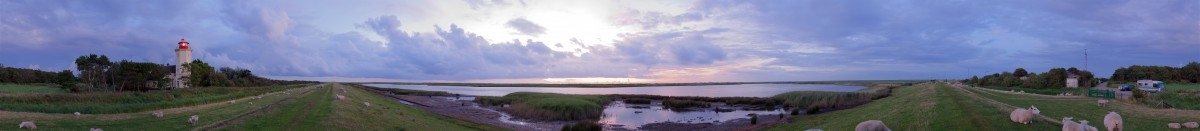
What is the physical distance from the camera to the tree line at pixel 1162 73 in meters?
100

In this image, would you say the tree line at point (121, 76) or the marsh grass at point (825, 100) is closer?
the marsh grass at point (825, 100)

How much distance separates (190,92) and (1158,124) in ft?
198

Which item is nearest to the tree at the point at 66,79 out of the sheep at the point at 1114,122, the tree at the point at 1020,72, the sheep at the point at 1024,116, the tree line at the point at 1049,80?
the sheep at the point at 1024,116

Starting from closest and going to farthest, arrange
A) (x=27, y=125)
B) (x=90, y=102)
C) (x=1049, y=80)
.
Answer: (x=27, y=125)
(x=90, y=102)
(x=1049, y=80)

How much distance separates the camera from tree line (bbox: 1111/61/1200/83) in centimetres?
10031

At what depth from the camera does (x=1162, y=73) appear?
331 ft

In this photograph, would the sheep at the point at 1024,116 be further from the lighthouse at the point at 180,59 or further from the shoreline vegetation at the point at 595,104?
the lighthouse at the point at 180,59

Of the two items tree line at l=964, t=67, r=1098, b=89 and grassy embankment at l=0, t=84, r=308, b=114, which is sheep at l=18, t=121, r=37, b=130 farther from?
tree line at l=964, t=67, r=1098, b=89

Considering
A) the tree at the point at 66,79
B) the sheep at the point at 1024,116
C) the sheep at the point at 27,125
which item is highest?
the tree at the point at 66,79

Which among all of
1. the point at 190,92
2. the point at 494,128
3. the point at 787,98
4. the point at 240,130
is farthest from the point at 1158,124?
the point at 190,92

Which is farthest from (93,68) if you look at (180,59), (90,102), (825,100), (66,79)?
(825,100)

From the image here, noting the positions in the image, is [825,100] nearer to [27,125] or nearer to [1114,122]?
[1114,122]

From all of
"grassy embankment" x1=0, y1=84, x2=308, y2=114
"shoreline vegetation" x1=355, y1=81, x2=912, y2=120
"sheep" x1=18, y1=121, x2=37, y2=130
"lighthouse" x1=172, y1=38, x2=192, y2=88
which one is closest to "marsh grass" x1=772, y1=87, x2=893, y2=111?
"shoreline vegetation" x1=355, y1=81, x2=912, y2=120

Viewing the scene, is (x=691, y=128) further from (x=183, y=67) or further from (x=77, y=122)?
(x=183, y=67)
